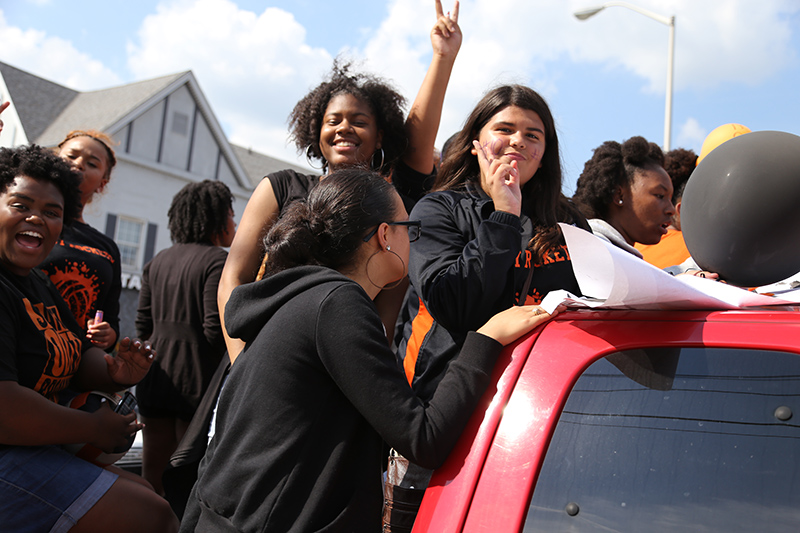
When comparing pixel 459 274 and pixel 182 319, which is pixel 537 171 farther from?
pixel 182 319

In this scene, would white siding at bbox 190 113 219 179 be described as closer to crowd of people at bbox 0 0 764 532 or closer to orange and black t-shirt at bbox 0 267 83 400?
crowd of people at bbox 0 0 764 532

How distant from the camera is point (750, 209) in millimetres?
1521

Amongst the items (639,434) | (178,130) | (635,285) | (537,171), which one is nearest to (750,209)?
(635,285)

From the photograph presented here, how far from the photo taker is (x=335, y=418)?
1.55m

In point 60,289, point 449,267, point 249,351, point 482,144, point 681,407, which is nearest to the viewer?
point 681,407

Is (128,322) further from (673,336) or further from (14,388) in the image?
(673,336)

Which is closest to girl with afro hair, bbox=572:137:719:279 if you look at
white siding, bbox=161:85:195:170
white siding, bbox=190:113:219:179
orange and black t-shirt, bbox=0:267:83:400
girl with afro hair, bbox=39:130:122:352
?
girl with afro hair, bbox=39:130:122:352

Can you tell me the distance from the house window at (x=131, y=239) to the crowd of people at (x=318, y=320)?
17.7 m

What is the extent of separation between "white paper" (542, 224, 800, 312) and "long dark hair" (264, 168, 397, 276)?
1.97 feet

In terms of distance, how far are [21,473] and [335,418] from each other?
1.10m

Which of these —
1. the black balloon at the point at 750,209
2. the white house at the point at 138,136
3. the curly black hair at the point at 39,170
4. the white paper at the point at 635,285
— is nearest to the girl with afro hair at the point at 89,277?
the curly black hair at the point at 39,170

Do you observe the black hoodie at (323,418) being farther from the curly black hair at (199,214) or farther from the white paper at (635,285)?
the curly black hair at (199,214)

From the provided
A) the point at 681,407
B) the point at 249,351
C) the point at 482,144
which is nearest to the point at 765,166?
the point at 681,407

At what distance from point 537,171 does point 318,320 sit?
1283mm
